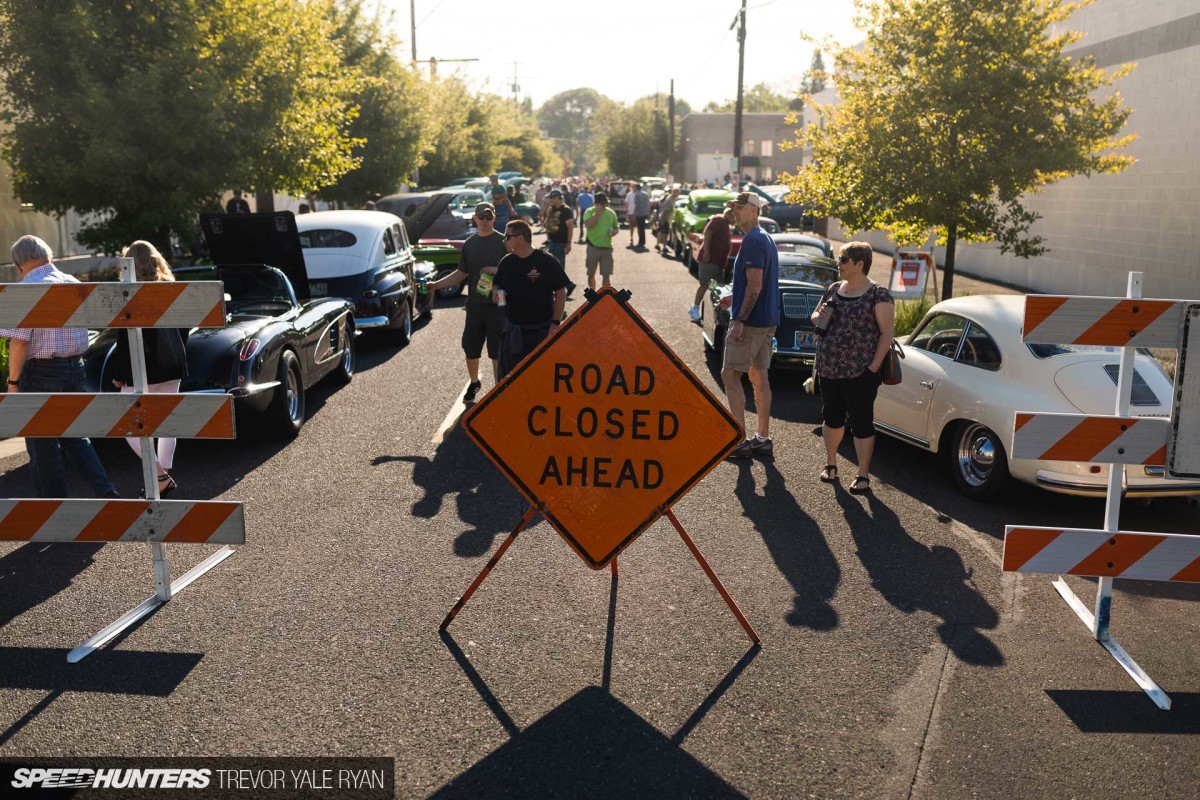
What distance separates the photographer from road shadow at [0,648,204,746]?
15.0 ft

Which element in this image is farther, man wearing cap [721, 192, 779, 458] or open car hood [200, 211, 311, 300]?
open car hood [200, 211, 311, 300]

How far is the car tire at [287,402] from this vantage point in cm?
891

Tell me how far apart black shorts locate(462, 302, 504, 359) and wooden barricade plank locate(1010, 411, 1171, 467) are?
5.82 m

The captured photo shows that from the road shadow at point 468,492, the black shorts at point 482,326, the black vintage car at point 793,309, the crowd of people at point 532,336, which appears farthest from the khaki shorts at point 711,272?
the road shadow at point 468,492

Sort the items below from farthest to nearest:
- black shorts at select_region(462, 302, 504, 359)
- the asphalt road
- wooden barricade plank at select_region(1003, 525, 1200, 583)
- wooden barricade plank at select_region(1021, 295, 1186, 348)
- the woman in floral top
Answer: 1. black shorts at select_region(462, 302, 504, 359)
2. the woman in floral top
3. wooden barricade plank at select_region(1003, 525, 1200, 583)
4. wooden barricade plank at select_region(1021, 295, 1186, 348)
5. the asphalt road

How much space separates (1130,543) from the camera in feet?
16.2

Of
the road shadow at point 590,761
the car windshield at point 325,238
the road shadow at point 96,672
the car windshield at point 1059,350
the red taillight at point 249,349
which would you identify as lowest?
the road shadow at point 96,672

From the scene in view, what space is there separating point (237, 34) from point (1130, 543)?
49.2 feet

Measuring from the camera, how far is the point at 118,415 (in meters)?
5.25

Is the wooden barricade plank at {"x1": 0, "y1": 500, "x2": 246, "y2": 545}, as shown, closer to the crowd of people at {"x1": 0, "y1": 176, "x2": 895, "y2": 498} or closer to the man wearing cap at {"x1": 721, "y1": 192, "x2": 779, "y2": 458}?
the crowd of people at {"x1": 0, "y1": 176, "x2": 895, "y2": 498}

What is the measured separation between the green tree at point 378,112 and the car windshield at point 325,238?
1553 centimetres

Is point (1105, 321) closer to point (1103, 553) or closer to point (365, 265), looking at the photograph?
point (1103, 553)

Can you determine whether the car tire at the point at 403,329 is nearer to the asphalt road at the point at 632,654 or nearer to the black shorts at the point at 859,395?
the asphalt road at the point at 632,654

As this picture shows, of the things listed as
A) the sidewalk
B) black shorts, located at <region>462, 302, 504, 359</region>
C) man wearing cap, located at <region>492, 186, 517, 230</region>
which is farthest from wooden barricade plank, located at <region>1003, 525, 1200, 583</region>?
the sidewalk
